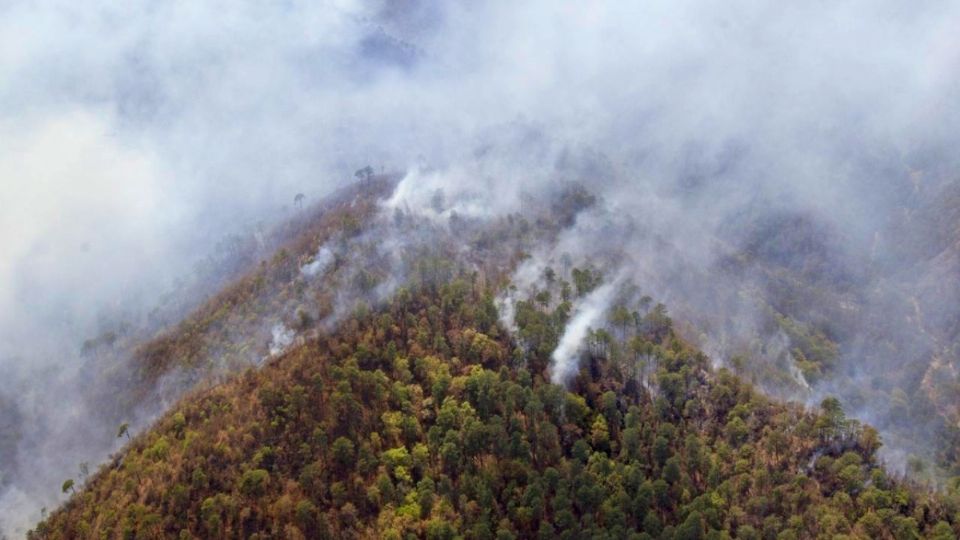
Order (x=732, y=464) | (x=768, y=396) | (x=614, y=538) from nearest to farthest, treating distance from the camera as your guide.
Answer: (x=614, y=538), (x=732, y=464), (x=768, y=396)

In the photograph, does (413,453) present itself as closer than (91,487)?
Yes

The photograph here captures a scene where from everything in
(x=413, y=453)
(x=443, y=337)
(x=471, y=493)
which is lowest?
(x=471, y=493)

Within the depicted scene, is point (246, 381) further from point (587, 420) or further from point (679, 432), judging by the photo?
point (679, 432)

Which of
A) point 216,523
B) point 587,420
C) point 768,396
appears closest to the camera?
point 216,523

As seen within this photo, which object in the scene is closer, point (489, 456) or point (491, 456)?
point (491, 456)

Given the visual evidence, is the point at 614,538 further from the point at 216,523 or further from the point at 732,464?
the point at 216,523

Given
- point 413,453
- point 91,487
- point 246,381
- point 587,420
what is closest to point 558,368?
point 587,420

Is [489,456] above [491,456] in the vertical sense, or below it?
above

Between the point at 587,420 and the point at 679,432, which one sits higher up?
the point at 587,420
